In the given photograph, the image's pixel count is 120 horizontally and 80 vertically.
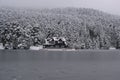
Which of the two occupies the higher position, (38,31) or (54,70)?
(38,31)

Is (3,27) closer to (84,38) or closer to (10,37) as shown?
(10,37)

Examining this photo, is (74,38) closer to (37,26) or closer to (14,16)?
A: (37,26)

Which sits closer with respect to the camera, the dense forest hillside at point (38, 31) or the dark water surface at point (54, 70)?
the dark water surface at point (54, 70)

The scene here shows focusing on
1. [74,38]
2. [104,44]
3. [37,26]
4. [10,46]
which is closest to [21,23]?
[37,26]

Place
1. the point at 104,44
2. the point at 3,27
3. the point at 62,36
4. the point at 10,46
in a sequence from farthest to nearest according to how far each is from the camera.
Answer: the point at 104,44 → the point at 62,36 → the point at 3,27 → the point at 10,46

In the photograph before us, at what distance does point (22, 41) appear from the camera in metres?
162

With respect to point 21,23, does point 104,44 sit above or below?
below

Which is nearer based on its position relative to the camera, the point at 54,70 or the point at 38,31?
the point at 54,70

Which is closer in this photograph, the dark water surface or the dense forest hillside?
the dark water surface

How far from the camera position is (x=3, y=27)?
170 meters

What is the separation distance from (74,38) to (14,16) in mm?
47388

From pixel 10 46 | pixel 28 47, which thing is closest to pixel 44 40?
pixel 28 47

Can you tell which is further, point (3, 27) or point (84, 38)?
point (84, 38)

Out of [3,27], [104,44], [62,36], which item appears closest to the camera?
[3,27]
